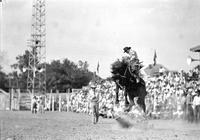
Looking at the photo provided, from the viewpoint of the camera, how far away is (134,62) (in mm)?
18203

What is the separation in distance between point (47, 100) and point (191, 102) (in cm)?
3378

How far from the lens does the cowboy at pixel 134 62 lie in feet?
59.6

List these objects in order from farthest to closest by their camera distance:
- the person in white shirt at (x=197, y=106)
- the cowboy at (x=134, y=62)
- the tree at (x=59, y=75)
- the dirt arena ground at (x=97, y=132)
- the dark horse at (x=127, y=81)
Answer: the tree at (x=59, y=75) < the person in white shirt at (x=197, y=106) < the dark horse at (x=127, y=81) < the cowboy at (x=134, y=62) < the dirt arena ground at (x=97, y=132)

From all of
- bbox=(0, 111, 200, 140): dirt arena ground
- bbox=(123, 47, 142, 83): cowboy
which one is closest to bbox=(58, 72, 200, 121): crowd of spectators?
bbox=(0, 111, 200, 140): dirt arena ground

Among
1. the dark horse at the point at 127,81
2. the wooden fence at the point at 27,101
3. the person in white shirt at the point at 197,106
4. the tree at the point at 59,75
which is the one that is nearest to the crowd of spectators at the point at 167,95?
the person in white shirt at the point at 197,106

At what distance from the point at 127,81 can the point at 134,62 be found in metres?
0.78

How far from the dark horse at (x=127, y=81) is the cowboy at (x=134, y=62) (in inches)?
5.4

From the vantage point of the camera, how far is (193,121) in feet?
64.8

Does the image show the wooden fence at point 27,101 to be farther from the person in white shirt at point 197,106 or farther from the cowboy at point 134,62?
the cowboy at point 134,62

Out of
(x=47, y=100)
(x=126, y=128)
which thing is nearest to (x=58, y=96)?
(x=47, y=100)

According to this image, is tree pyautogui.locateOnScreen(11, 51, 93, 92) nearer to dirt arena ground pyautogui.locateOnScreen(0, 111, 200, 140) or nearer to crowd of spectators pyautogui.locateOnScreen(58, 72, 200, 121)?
crowd of spectators pyautogui.locateOnScreen(58, 72, 200, 121)

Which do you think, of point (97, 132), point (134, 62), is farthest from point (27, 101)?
point (97, 132)

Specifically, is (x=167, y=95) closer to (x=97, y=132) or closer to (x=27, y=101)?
(x=97, y=132)

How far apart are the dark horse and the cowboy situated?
136 millimetres
